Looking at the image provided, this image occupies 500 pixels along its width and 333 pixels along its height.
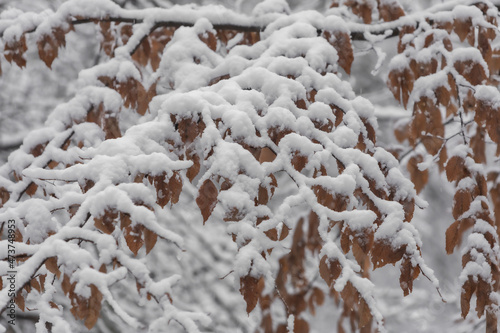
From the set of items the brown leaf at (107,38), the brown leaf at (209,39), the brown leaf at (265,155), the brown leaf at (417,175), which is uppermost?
the brown leaf at (209,39)

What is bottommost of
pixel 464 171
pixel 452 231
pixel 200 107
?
pixel 452 231

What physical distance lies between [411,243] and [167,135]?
93 cm

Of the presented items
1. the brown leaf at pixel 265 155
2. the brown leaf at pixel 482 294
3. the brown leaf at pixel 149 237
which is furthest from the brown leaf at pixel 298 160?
the brown leaf at pixel 482 294

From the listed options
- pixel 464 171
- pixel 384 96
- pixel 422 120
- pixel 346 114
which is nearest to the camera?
pixel 346 114

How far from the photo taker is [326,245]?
1698 millimetres

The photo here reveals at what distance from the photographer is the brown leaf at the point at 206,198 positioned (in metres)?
1.67

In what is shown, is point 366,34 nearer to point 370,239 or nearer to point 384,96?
point 370,239

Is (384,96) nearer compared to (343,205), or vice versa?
(343,205)

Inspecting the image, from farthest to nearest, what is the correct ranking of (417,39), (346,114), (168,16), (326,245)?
1. (168,16)
2. (417,39)
3. (346,114)
4. (326,245)

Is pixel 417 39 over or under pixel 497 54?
over

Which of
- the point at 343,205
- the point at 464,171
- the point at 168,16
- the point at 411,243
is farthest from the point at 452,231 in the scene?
the point at 168,16

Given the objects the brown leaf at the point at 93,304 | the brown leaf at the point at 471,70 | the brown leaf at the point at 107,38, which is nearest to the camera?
the brown leaf at the point at 93,304

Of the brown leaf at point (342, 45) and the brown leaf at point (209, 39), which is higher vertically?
the brown leaf at point (342, 45)

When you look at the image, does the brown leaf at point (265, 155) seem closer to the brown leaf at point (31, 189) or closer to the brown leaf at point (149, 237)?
the brown leaf at point (149, 237)
